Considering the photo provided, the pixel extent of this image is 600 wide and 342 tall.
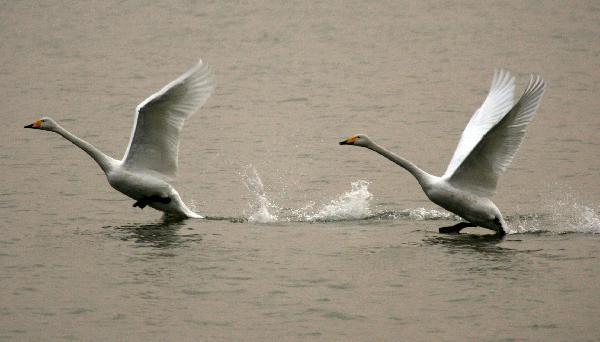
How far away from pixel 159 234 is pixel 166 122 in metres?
1.42

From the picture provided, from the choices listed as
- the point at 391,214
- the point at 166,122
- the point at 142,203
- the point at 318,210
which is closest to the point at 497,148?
the point at 391,214

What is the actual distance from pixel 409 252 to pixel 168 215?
3.75 m

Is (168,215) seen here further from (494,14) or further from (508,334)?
(494,14)

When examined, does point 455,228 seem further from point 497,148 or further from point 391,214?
point 391,214

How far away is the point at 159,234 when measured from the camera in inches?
599

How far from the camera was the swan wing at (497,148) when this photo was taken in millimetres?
14055

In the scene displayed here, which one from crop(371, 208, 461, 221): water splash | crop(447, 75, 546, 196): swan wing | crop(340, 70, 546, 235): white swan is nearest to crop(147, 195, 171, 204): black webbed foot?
crop(340, 70, 546, 235): white swan

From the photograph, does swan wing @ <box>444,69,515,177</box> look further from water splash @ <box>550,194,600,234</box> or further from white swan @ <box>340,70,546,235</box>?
water splash @ <box>550,194,600,234</box>

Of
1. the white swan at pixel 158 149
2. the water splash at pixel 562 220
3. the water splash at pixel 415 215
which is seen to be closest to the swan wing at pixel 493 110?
the water splash at pixel 415 215

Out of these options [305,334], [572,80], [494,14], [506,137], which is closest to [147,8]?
[494,14]

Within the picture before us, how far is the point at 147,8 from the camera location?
38.8 meters

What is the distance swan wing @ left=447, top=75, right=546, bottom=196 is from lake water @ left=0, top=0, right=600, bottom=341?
2.28 ft

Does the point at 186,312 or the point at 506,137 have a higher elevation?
the point at 506,137

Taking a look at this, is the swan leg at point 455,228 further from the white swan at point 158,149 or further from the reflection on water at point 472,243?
the white swan at point 158,149
